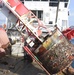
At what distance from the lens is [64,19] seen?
4112 cm

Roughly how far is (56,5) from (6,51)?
13.6m

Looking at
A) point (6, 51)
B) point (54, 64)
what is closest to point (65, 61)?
point (54, 64)

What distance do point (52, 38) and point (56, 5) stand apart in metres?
19.8

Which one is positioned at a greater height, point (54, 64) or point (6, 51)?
point (54, 64)

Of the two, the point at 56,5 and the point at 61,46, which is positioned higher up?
the point at 61,46

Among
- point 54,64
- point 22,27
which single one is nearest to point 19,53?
point 22,27

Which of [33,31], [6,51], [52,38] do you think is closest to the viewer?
[52,38]

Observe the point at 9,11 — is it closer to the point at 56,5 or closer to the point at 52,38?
the point at 52,38

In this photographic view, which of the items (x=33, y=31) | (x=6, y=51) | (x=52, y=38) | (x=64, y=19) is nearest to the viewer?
(x=52, y=38)

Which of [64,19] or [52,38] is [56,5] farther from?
[52,38]

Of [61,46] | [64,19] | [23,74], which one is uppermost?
[61,46]

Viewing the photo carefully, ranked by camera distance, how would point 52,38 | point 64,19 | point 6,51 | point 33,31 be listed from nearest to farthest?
1. point 52,38
2. point 33,31
3. point 6,51
4. point 64,19

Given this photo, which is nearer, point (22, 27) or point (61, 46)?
point (61, 46)

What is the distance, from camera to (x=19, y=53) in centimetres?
3150
